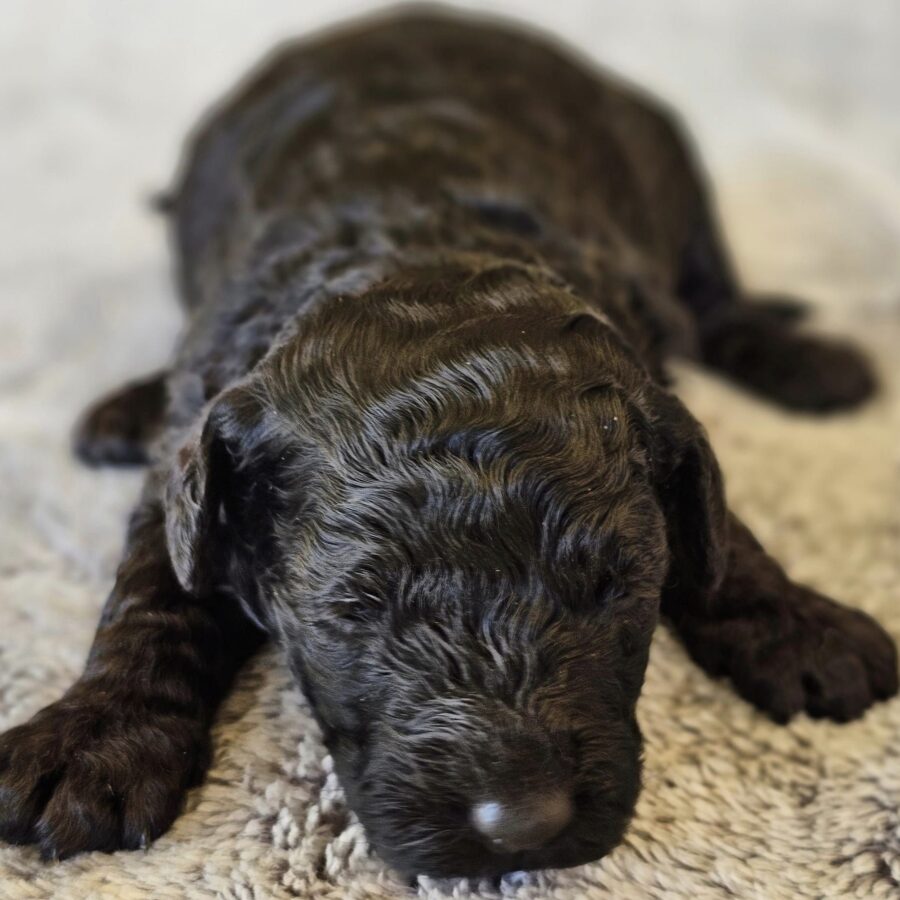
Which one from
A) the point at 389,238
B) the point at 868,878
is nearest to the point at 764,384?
the point at 389,238

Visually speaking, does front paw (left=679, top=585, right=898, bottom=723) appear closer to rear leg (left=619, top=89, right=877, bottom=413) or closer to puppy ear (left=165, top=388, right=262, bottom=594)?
puppy ear (left=165, top=388, right=262, bottom=594)

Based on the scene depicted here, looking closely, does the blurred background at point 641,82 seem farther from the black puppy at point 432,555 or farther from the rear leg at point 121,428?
the black puppy at point 432,555

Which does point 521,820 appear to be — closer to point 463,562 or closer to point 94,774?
point 463,562

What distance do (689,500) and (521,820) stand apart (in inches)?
21.4

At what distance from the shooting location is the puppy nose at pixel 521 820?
1.24m

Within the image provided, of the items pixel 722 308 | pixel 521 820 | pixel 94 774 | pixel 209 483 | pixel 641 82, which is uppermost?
pixel 209 483

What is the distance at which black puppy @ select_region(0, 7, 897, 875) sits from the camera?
1317 millimetres

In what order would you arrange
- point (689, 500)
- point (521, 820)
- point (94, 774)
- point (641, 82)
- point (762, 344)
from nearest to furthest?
point (521, 820) < point (94, 774) < point (689, 500) < point (762, 344) < point (641, 82)

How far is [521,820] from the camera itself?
1.24 metres

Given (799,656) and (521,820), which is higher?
(521,820)

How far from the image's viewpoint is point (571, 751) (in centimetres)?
130

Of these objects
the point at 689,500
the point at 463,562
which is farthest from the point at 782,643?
the point at 463,562

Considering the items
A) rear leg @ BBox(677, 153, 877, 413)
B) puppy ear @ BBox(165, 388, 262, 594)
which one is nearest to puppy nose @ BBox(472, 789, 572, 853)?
puppy ear @ BBox(165, 388, 262, 594)

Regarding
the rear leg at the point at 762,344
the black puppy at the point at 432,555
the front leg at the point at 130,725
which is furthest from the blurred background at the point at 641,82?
the front leg at the point at 130,725
